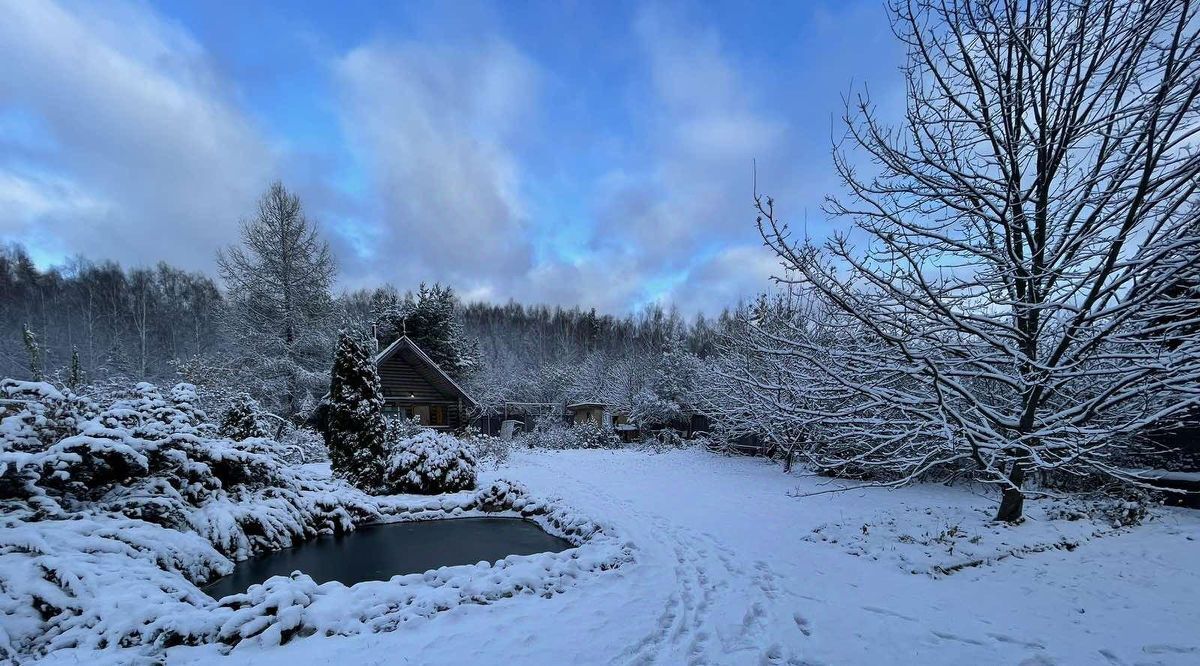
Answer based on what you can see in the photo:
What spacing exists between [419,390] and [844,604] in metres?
21.9

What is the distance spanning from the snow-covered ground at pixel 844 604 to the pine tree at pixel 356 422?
6127 millimetres

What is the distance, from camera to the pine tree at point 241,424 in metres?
10.5

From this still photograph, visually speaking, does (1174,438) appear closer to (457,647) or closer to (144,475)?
(457,647)

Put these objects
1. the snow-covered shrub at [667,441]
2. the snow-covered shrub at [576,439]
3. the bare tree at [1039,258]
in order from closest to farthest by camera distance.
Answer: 1. the bare tree at [1039,258]
2. the snow-covered shrub at [667,441]
3. the snow-covered shrub at [576,439]

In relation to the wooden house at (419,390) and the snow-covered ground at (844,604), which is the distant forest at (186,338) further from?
the snow-covered ground at (844,604)

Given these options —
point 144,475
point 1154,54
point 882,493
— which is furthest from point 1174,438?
point 144,475

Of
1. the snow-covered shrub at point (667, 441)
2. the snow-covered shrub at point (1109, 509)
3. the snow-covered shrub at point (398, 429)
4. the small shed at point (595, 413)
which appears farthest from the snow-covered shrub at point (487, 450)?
the snow-covered shrub at point (1109, 509)

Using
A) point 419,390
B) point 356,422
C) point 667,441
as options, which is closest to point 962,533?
point 356,422

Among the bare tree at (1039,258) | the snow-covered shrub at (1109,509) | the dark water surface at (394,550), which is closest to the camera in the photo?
the bare tree at (1039,258)

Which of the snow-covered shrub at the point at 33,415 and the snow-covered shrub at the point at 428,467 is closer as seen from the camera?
the snow-covered shrub at the point at 33,415

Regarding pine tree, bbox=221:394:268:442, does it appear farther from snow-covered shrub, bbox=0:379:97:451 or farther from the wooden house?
the wooden house

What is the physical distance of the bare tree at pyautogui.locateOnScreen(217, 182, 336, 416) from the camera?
18.8 m

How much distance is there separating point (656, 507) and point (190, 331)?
177 feet

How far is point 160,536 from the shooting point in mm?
5848
